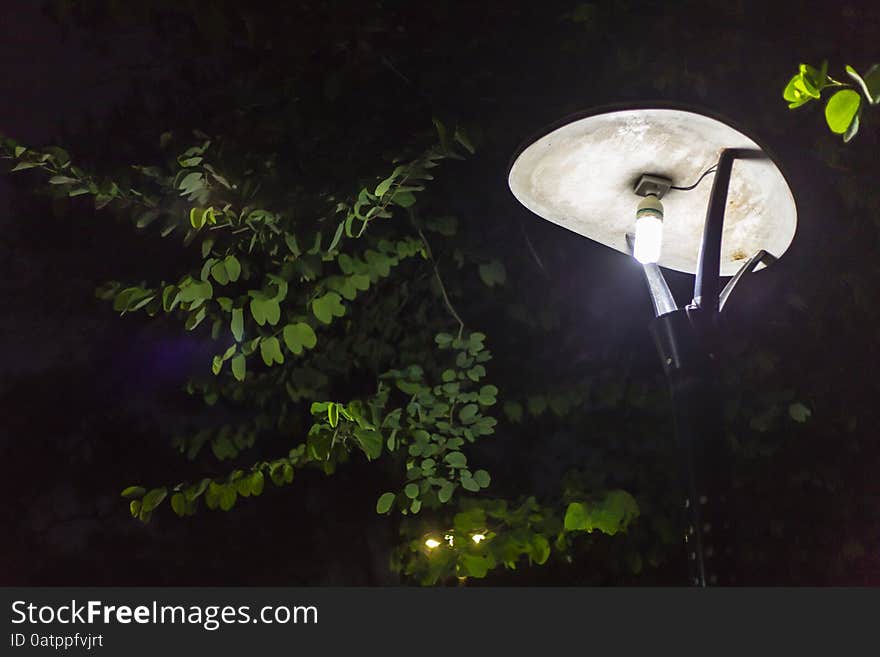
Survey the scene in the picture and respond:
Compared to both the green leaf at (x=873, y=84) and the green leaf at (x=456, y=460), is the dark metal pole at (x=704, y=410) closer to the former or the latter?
the green leaf at (x=873, y=84)

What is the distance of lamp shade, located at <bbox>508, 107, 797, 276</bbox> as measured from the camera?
2.70 m

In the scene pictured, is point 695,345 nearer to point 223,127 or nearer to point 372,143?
point 372,143

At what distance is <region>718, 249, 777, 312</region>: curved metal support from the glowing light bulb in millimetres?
266

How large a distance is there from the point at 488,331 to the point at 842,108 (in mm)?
4107

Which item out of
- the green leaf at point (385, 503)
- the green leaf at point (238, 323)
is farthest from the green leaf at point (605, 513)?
the green leaf at point (238, 323)

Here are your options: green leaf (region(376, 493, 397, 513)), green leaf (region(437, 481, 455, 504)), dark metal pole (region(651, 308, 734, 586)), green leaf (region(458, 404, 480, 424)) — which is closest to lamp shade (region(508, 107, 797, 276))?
dark metal pole (region(651, 308, 734, 586))

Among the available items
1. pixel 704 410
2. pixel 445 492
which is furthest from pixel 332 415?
pixel 704 410

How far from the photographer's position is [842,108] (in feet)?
5.71

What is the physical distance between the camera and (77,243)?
774 cm

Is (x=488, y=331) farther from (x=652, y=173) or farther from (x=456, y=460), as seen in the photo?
(x=652, y=173)

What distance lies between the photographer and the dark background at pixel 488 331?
184 inches

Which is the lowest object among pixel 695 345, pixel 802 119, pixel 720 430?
pixel 720 430

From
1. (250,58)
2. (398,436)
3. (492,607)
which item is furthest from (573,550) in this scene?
(250,58)

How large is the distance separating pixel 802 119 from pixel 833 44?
46 centimetres
